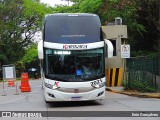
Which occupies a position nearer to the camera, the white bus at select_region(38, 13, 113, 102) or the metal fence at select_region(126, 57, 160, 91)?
the white bus at select_region(38, 13, 113, 102)

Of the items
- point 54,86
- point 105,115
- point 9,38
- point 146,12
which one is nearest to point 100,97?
point 54,86

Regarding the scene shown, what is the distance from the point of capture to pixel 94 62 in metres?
16.3

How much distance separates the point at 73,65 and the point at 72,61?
178 mm

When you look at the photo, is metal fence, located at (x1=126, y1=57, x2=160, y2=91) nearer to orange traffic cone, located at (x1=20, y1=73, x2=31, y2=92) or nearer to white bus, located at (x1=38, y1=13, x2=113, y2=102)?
white bus, located at (x1=38, y1=13, x2=113, y2=102)

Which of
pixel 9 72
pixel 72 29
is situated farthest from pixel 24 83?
pixel 72 29

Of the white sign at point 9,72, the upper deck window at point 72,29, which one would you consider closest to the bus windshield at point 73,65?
the upper deck window at point 72,29

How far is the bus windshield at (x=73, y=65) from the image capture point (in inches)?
623

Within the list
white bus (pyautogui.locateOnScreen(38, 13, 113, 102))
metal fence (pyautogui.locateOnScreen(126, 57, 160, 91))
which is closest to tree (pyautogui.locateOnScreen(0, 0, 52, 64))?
metal fence (pyautogui.locateOnScreen(126, 57, 160, 91))

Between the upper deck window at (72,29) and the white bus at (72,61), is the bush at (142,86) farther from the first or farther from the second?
the upper deck window at (72,29)

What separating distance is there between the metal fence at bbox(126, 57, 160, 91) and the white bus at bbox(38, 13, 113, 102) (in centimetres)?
648

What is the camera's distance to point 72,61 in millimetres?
16031

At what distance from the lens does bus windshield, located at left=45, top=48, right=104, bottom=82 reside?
15.8m

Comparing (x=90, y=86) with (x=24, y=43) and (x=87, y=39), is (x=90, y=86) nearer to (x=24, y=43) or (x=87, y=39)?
(x=87, y=39)

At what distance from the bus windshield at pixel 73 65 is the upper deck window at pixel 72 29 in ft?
1.69
